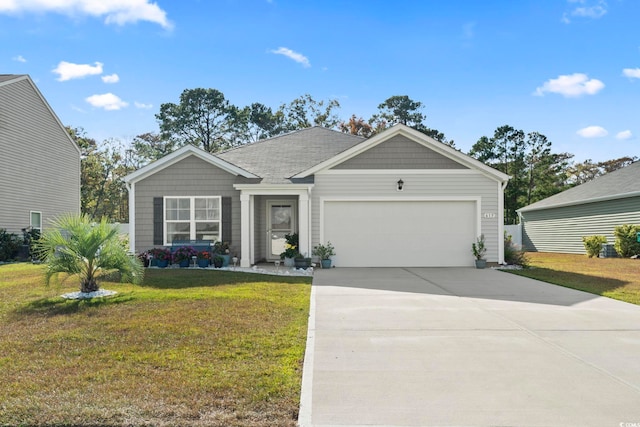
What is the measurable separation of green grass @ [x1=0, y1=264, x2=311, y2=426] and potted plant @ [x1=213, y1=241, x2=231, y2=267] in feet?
16.1

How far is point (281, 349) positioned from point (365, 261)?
9.17 m

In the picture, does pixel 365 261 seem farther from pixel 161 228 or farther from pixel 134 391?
pixel 134 391

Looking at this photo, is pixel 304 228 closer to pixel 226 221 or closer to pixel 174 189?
pixel 226 221

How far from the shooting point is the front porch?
13438 mm

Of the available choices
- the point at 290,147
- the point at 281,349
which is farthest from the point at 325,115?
the point at 281,349

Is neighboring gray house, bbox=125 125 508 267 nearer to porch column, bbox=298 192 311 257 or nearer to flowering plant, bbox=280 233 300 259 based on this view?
porch column, bbox=298 192 311 257

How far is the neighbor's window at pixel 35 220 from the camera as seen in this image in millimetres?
20062

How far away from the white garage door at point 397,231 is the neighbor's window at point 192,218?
3479 mm

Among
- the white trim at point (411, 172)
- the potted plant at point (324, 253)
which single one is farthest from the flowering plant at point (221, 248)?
the white trim at point (411, 172)

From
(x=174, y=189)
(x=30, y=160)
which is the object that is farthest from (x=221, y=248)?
(x=30, y=160)

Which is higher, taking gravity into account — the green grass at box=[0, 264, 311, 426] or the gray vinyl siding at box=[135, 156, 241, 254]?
the gray vinyl siding at box=[135, 156, 241, 254]

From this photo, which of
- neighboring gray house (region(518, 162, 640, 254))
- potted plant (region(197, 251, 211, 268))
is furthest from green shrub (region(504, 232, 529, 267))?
potted plant (region(197, 251, 211, 268))

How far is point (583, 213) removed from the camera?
21875 mm

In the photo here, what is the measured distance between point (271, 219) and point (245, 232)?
6.58 ft
